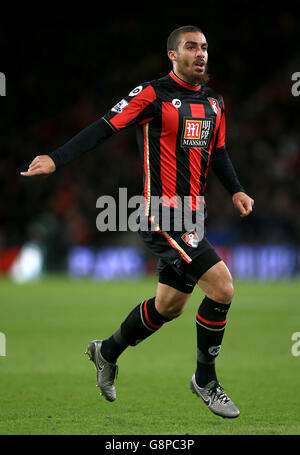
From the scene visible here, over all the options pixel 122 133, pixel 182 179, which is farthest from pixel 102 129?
pixel 122 133

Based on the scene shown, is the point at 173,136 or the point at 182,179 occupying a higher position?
the point at 173,136

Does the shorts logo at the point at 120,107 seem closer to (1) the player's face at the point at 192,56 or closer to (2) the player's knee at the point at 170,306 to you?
(1) the player's face at the point at 192,56

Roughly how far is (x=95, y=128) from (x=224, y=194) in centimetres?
1360

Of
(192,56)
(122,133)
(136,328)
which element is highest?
(122,133)

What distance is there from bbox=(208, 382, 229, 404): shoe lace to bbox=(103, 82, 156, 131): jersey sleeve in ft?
5.12

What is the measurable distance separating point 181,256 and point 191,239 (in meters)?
0.11

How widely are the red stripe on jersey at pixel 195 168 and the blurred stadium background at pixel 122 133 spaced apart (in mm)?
11201

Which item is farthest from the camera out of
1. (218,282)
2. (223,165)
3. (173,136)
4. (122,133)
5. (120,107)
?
(122,133)

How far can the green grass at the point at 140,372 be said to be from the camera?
4184mm

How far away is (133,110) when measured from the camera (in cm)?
445

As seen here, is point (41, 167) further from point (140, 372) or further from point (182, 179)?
point (140, 372)

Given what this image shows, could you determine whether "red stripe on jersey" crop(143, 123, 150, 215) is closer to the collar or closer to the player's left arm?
the collar
